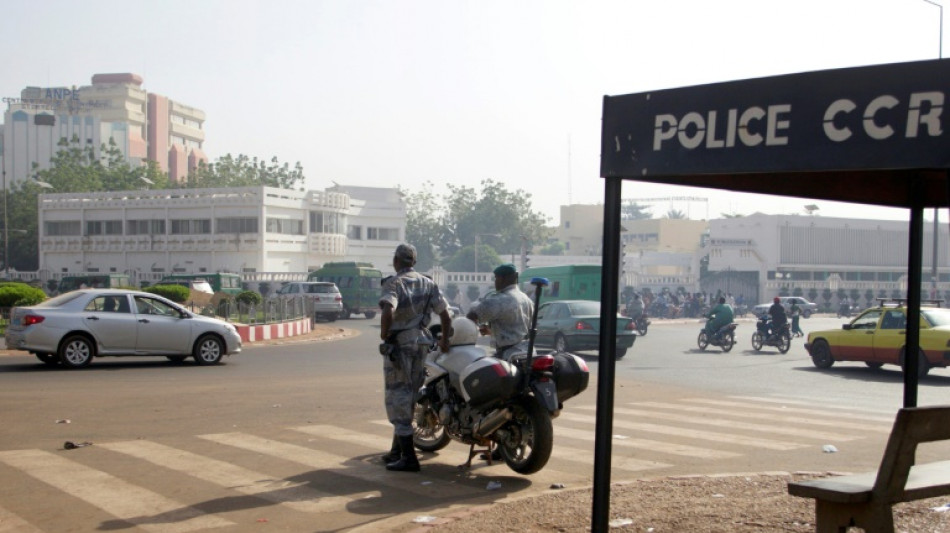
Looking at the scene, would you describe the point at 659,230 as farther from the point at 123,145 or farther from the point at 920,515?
the point at 920,515

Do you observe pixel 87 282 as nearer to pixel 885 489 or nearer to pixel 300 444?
pixel 300 444

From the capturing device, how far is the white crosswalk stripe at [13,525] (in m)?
6.53

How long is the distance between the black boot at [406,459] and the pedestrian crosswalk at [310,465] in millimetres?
100

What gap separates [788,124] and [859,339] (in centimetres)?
1837

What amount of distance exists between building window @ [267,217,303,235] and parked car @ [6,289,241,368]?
48.2m

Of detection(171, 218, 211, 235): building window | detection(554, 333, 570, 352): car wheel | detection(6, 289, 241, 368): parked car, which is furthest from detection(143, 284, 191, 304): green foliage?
detection(171, 218, 211, 235): building window

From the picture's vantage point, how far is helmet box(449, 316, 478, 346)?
8930 mm

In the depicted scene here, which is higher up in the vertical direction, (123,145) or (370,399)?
(123,145)

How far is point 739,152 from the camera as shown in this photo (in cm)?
492

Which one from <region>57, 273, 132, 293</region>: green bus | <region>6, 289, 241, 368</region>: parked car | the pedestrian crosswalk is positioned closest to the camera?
the pedestrian crosswalk

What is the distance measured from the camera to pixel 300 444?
396 inches

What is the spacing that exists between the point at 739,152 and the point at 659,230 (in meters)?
123

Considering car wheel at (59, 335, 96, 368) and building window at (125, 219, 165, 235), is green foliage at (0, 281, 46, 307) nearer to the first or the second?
car wheel at (59, 335, 96, 368)

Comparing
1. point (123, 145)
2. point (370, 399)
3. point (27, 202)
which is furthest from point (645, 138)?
point (123, 145)
